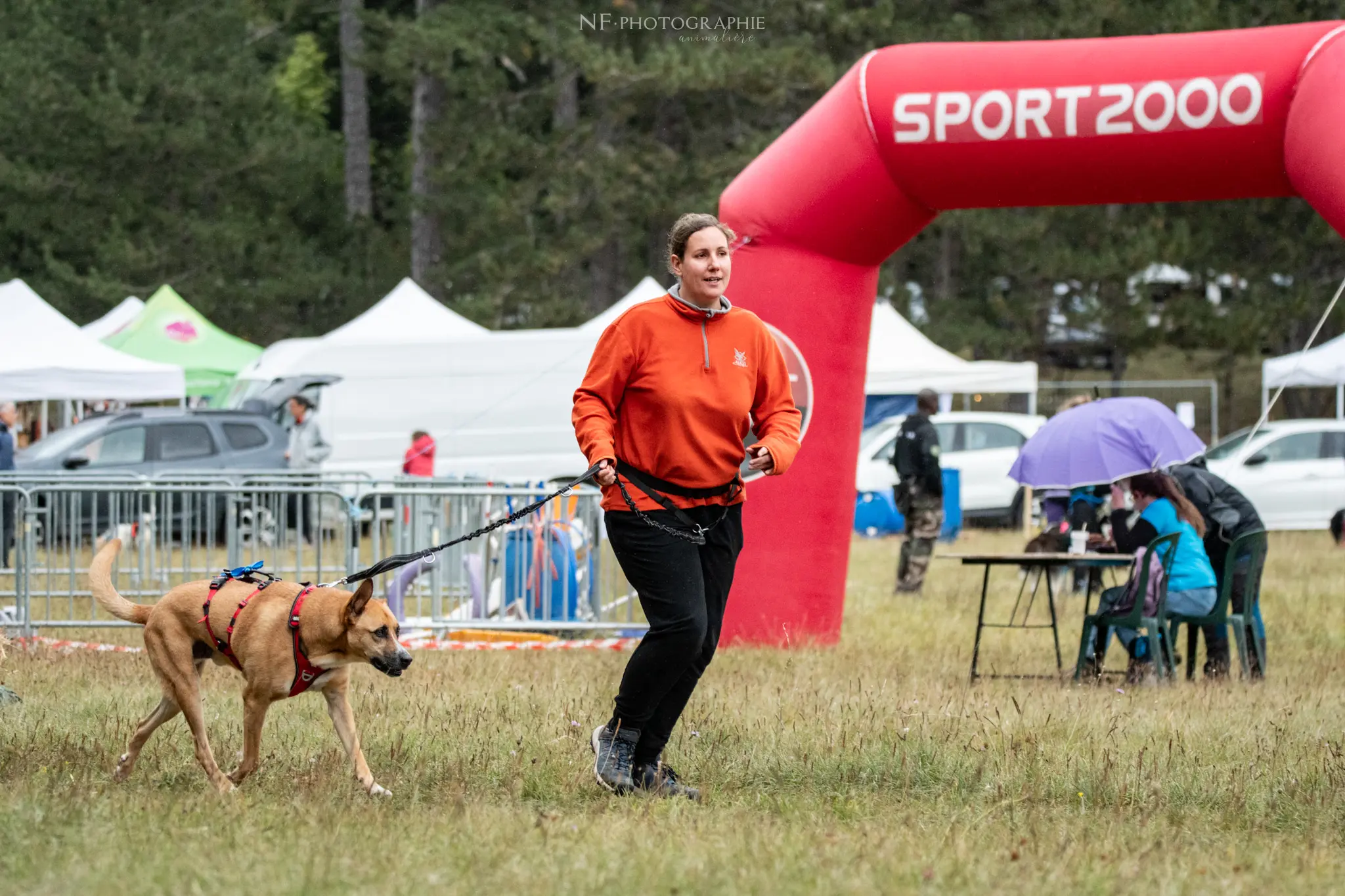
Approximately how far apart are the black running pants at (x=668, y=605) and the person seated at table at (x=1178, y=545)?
4326 millimetres

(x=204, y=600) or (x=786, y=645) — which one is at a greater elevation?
(x=204, y=600)

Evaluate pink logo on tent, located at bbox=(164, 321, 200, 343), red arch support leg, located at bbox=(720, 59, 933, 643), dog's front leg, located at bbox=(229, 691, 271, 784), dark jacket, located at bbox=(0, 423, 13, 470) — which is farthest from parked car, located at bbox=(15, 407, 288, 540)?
dog's front leg, located at bbox=(229, 691, 271, 784)

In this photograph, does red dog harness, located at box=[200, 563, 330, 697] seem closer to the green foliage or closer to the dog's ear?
the dog's ear

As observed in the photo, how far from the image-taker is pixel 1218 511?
10.1 m

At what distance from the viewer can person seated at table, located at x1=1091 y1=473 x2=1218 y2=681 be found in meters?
9.50

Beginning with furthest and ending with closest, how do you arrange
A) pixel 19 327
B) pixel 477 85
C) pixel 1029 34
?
pixel 477 85 → pixel 1029 34 → pixel 19 327

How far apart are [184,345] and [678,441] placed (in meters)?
21.8

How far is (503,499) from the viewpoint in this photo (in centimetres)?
1181

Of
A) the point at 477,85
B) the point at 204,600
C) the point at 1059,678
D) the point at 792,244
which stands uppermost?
the point at 477,85

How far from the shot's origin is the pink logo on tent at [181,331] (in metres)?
26.0

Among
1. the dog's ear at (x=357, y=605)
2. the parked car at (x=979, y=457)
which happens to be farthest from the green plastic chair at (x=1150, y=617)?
the parked car at (x=979, y=457)

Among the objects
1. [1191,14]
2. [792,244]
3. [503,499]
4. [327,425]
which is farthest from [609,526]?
[1191,14]

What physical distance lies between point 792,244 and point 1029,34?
22361 mm

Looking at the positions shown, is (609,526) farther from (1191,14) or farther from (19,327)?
(1191,14)
